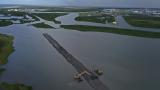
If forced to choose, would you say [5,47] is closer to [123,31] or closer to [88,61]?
[88,61]

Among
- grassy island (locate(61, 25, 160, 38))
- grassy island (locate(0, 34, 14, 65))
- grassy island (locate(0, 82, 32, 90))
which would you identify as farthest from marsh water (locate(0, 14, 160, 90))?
grassy island (locate(61, 25, 160, 38))

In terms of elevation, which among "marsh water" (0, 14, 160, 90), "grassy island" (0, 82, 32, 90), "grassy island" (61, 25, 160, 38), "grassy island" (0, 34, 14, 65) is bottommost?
Result: "grassy island" (61, 25, 160, 38)

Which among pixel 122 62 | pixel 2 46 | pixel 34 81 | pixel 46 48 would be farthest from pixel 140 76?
pixel 2 46

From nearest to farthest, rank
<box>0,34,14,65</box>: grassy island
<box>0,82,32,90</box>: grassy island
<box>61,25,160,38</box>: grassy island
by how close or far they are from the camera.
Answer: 1. <box>0,82,32,90</box>: grassy island
2. <box>0,34,14,65</box>: grassy island
3. <box>61,25,160,38</box>: grassy island

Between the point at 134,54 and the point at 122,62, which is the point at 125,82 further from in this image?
the point at 134,54

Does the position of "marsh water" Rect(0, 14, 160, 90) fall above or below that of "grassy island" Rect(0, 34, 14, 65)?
below

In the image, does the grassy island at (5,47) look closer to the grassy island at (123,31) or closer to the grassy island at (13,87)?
the grassy island at (13,87)

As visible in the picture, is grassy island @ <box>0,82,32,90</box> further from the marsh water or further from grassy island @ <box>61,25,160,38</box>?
grassy island @ <box>61,25,160,38</box>
